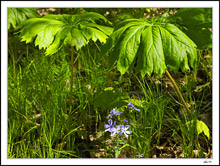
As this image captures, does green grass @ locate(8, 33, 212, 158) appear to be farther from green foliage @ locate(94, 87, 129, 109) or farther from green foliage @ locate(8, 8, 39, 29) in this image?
green foliage @ locate(8, 8, 39, 29)

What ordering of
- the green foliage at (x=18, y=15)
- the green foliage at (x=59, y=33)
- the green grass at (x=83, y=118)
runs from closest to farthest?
the green foliage at (x=59, y=33), the green grass at (x=83, y=118), the green foliage at (x=18, y=15)

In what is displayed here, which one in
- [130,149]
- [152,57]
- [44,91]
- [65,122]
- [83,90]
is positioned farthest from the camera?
[83,90]

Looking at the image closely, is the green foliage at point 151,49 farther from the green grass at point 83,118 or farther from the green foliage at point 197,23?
the green grass at point 83,118

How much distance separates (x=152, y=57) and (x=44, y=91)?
105 cm

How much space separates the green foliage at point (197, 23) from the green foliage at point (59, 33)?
A: 49 cm

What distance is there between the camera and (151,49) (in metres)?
1.48

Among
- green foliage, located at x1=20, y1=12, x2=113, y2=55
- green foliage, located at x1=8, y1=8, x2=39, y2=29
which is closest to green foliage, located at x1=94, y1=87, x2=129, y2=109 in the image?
green foliage, located at x1=20, y1=12, x2=113, y2=55

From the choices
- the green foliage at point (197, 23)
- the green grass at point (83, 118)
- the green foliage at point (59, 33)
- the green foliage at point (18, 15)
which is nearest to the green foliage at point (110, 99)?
the green grass at point (83, 118)

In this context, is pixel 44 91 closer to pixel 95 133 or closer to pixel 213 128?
pixel 95 133

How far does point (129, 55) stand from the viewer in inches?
59.5

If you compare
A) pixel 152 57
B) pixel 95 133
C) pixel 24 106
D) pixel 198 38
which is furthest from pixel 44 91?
pixel 198 38

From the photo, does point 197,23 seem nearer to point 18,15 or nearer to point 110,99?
point 110,99

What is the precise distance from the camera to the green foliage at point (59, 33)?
5.51ft

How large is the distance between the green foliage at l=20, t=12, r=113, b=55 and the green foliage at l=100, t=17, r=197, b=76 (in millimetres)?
197
